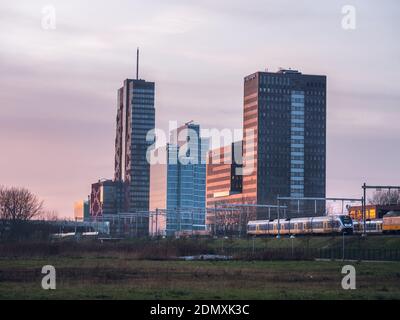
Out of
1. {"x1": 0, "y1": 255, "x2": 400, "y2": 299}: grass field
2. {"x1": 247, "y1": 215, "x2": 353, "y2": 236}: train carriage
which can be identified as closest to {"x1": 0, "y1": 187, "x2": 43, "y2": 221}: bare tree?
{"x1": 247, "y1": 215, "x2": 353, "y2": 236}: train carriage

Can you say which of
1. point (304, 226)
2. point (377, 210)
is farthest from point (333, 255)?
point (377, 210)

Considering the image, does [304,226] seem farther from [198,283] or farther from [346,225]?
[198,283]

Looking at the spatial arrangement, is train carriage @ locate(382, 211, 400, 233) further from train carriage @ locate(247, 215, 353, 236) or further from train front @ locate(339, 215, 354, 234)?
train carriage @ locate(247, 215, 353, 236)

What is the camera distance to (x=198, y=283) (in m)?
47.8

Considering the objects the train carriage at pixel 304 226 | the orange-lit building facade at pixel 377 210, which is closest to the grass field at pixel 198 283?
the train carriage at pixel 304 226

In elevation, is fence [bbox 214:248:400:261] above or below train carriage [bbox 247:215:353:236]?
below

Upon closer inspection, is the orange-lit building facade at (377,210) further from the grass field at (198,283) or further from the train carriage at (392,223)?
the grass field at (198,283)

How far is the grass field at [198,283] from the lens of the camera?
39.3 m

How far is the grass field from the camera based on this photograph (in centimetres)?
3931

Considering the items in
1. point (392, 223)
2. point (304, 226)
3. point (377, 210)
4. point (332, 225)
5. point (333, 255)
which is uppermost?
point (377, 210)
